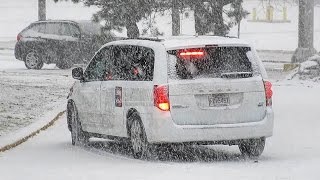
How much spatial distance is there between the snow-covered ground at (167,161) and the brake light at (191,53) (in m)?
1.32

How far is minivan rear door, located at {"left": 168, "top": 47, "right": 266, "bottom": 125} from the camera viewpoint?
453 inches

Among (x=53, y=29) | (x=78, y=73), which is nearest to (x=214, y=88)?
(x=78, y=73)

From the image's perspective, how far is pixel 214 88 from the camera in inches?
456

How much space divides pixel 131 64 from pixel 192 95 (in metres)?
1.26

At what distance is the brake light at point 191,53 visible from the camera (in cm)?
1177

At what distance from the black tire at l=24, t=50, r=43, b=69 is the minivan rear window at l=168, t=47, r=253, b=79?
21377 millimetres

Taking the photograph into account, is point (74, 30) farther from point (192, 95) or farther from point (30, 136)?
point (192, 95)

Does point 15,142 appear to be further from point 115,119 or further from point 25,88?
point 25,88

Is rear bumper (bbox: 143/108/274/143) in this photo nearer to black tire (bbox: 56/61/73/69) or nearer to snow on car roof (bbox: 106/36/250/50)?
snow on car roof (bbox: 106/36/250/50)

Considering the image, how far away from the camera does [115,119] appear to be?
41.3ft

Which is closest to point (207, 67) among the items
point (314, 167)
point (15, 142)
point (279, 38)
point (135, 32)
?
point (314, 167)

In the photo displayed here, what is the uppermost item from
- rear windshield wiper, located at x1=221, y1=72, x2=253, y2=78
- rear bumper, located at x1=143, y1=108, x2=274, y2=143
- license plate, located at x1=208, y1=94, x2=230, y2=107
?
rear windshield wiper, located at x1=221, y1=72, x2=253, y2=78

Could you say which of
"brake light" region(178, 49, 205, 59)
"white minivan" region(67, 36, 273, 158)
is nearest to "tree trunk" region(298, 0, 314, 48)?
"white minivan" region(67, 36, 273, 158)

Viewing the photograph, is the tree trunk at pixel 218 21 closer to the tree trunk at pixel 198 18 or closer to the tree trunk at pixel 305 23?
the tree trunk at pixel 198 18
